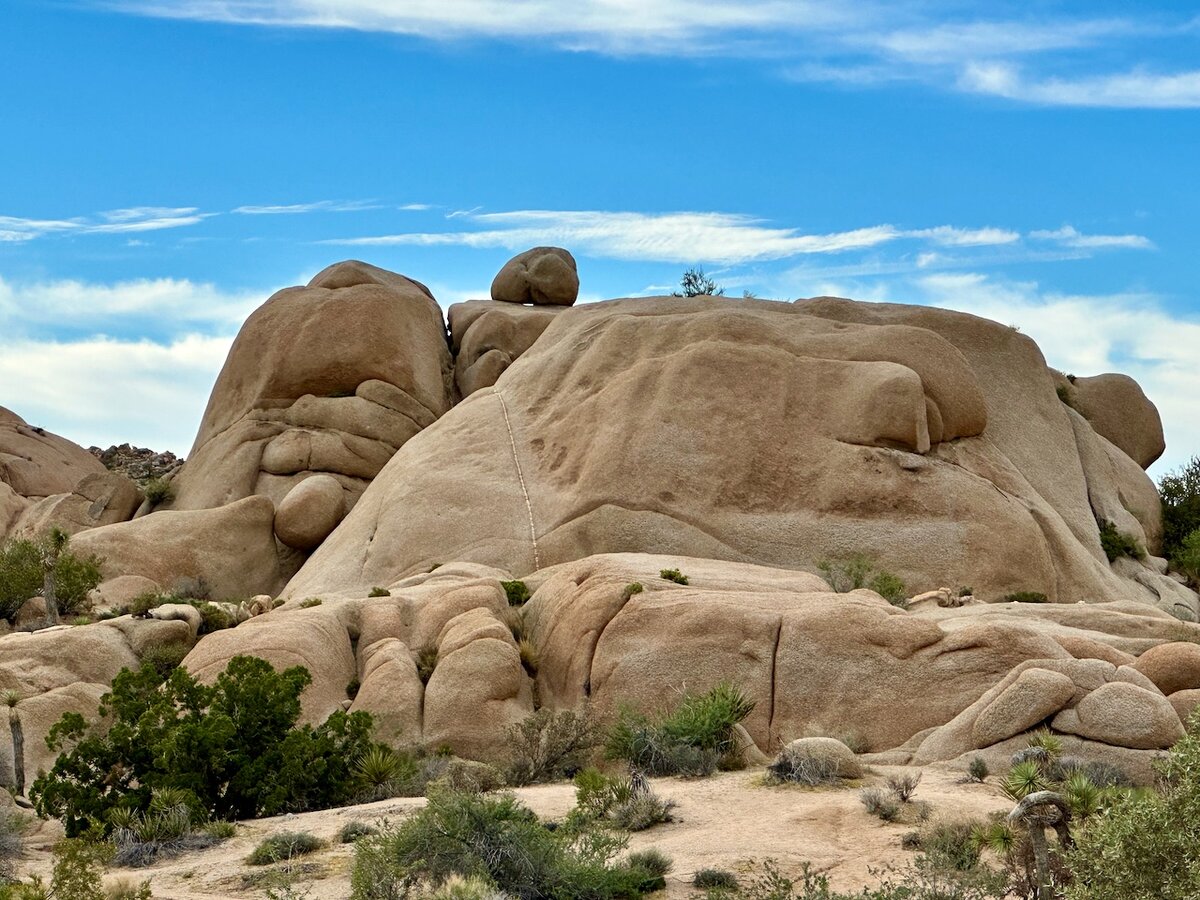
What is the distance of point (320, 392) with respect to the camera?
51312 millimetres

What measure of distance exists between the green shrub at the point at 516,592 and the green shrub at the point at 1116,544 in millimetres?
20375

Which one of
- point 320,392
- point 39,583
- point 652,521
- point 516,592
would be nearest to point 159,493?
point 320,392

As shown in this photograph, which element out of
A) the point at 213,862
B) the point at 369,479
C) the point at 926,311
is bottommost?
the point at 213,862

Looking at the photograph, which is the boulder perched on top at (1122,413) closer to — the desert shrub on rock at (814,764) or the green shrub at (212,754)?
the desert shrub on rock at (814,764)

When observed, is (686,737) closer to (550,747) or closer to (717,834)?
(550,747)

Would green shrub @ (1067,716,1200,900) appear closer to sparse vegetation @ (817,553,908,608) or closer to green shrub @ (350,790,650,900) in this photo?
green shrub @ (350,790,650,900)

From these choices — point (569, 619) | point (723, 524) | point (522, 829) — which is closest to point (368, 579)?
point (723, 524)

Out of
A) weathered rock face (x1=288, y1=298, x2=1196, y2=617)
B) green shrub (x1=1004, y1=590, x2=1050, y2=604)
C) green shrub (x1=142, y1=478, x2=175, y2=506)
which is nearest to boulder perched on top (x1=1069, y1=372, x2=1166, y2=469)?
weathered rock face (x1=288, y1=298, x2=1196, y2=617)

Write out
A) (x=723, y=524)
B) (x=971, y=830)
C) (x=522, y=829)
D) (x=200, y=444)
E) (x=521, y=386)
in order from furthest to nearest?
(x=200, y=444) < (x=521, y=386) < (x=723, y=524) < (x=971, y=830) < (x=522, y=829)

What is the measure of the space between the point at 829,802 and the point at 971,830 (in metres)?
2.09

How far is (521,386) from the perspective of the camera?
4384 cm

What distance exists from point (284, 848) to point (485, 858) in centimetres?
342

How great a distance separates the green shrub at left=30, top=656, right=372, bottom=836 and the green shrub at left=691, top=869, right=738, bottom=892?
283 inches

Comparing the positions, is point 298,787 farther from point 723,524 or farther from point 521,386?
point 521,386
